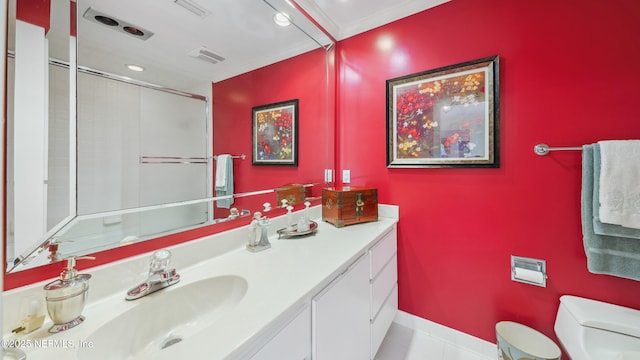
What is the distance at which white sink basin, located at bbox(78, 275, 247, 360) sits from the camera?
2.31 ft

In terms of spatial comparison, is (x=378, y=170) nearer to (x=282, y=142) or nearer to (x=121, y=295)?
(x=282, y=142)

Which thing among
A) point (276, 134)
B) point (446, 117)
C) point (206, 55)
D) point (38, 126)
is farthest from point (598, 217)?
point (38, 126)

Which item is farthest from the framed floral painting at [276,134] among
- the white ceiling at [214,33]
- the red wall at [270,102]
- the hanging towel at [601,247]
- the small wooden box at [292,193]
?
the hanging towel at [601,247]

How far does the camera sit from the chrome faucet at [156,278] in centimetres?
83

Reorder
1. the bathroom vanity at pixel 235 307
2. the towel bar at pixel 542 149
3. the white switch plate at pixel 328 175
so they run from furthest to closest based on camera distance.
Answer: the white switch plate at pixel 328 175
the towel bar at pixel 542 149
the bathroom vanity at pixel 235 307

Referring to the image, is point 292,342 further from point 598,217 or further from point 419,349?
point 598,217

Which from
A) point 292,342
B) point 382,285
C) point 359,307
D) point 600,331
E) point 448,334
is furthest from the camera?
point 448,334

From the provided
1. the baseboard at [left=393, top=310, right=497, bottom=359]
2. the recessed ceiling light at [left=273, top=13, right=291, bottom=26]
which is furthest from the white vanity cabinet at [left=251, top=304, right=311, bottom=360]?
the recessed ceiling light at [left=273, top=13, right=291, bottom=26]

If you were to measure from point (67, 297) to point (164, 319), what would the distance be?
0.92 ft

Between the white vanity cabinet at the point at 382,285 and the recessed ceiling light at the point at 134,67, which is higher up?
the recessed ceiling light at the point at 134,67

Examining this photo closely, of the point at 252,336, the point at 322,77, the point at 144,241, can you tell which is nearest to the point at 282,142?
the point at 322,77

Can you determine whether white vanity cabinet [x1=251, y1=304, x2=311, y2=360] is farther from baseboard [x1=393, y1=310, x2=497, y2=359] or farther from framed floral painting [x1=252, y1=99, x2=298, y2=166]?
baseboard [x1=393, y1=310, x2=497, y2=359]

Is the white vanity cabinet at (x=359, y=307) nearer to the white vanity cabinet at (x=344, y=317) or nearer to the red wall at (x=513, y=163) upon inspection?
the white vanity cabinet at (x=344, y=317)

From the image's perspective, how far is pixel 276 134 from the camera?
5.44 ft
